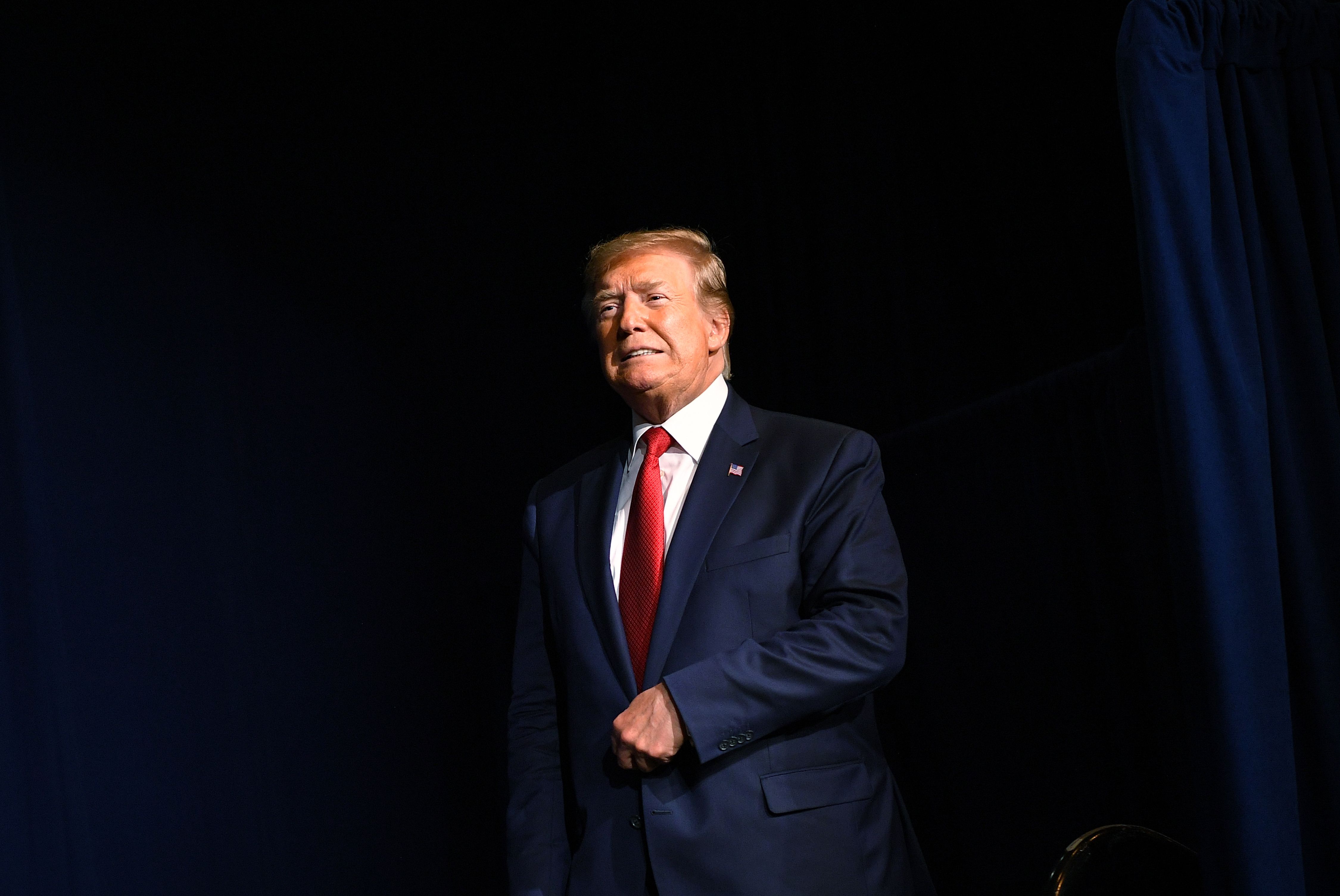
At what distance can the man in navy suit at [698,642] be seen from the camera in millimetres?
1384

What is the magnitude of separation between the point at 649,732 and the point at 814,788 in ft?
0.82

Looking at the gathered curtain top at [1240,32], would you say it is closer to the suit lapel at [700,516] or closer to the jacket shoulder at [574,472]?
the suit lapel at [700,516]

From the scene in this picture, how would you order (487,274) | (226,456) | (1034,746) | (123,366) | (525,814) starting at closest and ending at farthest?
1. (525,814)
2. (1034,746)
3. (123,366)
4. (226,456)
5. (487,274)

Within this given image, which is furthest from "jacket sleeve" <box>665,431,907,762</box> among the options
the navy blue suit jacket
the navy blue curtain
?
the navy blue curtain

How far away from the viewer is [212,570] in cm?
253

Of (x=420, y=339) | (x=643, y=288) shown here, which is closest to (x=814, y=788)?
(x=643, y=288)

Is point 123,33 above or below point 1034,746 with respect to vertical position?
above

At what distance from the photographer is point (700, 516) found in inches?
60.9

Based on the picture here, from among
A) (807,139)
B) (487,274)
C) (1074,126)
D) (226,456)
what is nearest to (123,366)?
(226,456)

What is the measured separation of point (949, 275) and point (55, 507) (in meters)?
2.18

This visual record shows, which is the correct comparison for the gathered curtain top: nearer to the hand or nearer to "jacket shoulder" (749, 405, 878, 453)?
"jacket shoulder" (749, 405, 878, 453)

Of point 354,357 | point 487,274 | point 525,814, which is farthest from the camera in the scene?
point 487,274

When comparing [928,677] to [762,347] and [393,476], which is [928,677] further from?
[393,476]

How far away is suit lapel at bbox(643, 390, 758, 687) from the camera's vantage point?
148 cm
